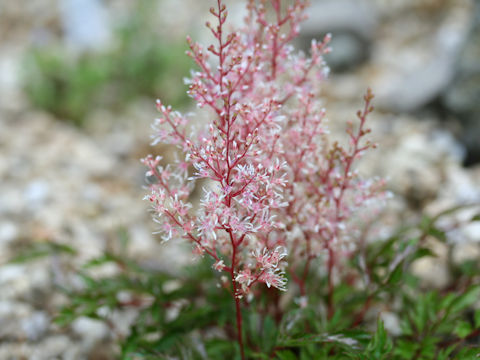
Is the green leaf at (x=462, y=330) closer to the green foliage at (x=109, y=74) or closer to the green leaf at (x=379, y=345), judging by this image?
the green leaf at (x=379, y=345)

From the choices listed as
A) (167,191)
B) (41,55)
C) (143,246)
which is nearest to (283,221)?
(167,191)

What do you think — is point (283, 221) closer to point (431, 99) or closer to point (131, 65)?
point (431, 99)

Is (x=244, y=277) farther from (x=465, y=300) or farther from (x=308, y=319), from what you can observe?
(x=465, y=300)

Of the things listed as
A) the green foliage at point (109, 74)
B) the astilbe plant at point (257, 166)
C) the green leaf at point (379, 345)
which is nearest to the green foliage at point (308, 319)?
the green leaf at point (379, 345)

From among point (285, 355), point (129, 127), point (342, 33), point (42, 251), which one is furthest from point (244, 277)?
point (342, 33)

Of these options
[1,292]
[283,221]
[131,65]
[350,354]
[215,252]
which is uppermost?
[131,65]

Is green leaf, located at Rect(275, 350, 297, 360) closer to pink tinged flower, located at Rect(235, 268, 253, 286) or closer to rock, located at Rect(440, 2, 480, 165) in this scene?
pink tinged flower, located at Rect(235, 268, 253, 286)

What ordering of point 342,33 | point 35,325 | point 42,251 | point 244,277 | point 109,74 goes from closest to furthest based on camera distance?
point 244,277 → point 42,251 → point 35,325 → point 109,74 → point 342,33

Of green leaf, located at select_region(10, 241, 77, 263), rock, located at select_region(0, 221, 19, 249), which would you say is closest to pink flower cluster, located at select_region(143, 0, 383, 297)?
green leaf, located at select_region(10, 241, 77, 263)
